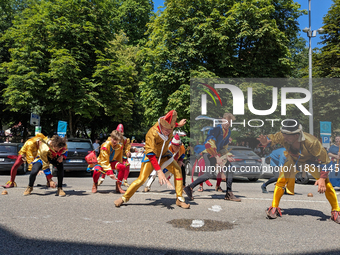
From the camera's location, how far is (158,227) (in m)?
5.05

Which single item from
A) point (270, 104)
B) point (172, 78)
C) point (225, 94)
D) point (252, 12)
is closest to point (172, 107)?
point (172, 78)

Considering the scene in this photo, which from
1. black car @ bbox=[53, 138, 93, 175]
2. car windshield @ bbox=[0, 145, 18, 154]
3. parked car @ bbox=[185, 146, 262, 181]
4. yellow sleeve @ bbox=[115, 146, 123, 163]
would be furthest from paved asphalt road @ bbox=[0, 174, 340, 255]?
car windshield @ bbox=[0, 145, 18, 154]

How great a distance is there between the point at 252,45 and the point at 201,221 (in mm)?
16694

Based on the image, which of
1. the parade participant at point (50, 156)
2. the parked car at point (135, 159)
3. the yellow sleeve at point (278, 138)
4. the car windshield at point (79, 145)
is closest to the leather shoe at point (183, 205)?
the yellow sleeve at point (278, 138)

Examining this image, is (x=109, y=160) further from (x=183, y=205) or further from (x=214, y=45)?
(x=214, y=45)

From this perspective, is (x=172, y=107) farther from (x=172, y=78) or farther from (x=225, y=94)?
(x=225, y=94)

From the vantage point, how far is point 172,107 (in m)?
19.7

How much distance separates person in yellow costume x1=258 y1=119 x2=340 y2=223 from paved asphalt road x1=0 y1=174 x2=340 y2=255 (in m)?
0.38

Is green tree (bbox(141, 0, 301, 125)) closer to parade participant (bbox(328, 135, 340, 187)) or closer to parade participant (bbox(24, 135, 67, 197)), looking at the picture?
parade participant (bbox(328, 135, 340, 187))

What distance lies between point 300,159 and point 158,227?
286 centimetres

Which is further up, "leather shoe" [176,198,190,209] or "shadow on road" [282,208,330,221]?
"leather shoe" [176,198,190,209]

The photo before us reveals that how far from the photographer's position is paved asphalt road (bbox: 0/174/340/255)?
4.05 metres

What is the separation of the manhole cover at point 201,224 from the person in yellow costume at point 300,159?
3.25 ft

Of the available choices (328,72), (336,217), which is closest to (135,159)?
(336,217)
